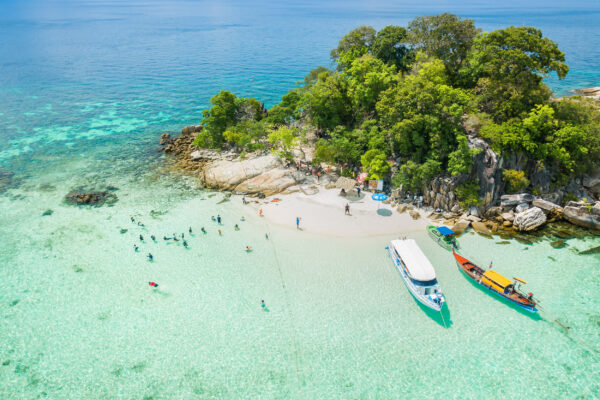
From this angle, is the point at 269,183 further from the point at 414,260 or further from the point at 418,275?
the point at 418,275

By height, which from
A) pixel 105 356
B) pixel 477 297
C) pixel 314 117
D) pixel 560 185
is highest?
pixel 314 117

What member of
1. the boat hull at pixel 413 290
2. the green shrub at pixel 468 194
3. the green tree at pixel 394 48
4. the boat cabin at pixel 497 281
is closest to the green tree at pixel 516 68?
the green shrub at pixel 468 194

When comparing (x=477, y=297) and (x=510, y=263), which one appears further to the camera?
(x=510, y=263)

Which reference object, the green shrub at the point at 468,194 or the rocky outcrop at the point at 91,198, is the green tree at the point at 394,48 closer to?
the green shrub at the point at 468,194

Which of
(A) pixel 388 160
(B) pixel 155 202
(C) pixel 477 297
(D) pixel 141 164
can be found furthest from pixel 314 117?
(C) pixel 477 297

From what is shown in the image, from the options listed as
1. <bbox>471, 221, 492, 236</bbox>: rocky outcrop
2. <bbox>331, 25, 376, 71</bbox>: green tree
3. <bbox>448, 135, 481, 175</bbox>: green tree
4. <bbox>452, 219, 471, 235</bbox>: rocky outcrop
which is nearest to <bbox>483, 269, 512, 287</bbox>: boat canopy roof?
<bbox>452, 219, 471, 235</bbox>: rocky outcrop

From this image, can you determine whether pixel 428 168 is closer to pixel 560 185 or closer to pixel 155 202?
pixel 560 185
